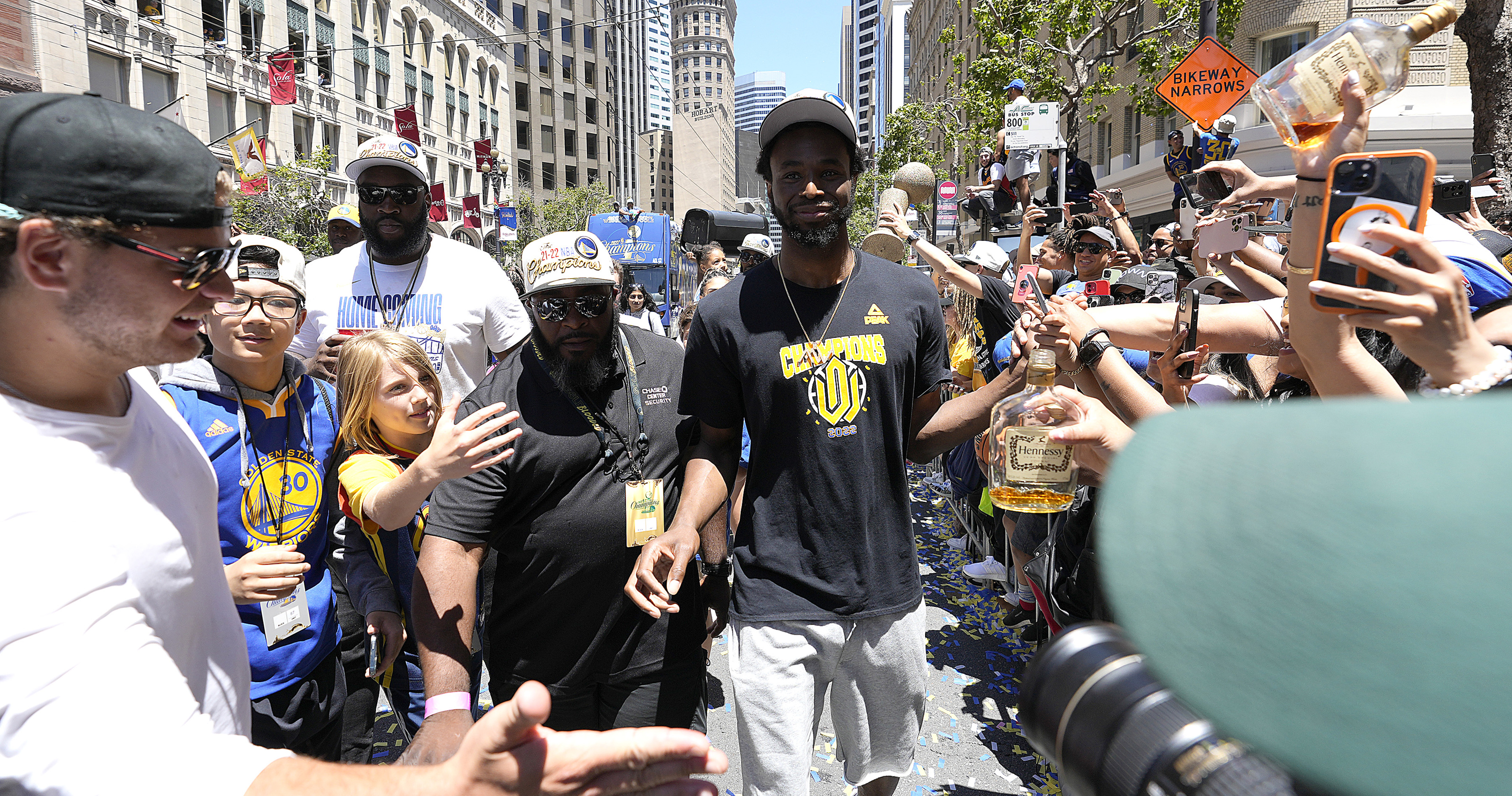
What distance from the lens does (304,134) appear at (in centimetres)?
3141

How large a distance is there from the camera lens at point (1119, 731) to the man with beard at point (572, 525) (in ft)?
6.17

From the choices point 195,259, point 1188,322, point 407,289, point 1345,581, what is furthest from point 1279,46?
point 1345,581

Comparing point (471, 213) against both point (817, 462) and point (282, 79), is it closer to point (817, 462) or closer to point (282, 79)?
point (282, 79)

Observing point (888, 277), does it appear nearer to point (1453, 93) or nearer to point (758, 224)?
point (758, 224)

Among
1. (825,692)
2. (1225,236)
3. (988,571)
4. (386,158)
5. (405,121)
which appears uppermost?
(405,121)

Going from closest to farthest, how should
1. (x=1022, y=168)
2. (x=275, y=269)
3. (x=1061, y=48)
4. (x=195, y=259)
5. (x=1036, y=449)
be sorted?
(x=195, y=259) → (x=1036, y=449) → (x=275, y=269) → (x=1022, y=168) → (x=1061, y=48)

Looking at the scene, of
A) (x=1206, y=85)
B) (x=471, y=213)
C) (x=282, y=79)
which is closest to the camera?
(x=1206, y=85)

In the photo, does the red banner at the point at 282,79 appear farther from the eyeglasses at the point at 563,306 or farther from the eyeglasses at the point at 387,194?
the eyeglasses at the point at 563,306

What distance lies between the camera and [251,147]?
17406 millimetres

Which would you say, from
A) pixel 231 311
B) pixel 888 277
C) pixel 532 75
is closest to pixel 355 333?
pixel 231 311

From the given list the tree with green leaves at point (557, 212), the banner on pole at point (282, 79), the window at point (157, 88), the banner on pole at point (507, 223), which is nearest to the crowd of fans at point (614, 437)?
the banner on pole at point (282, 79)

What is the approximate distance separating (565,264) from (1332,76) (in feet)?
6.86

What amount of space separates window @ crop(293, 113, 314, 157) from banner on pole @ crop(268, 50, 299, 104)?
32.6 feet

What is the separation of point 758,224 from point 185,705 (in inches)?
873
